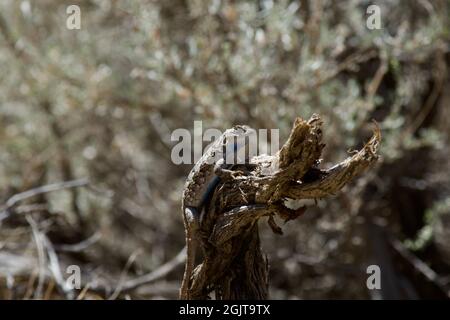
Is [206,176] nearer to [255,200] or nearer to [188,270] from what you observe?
[255,200]

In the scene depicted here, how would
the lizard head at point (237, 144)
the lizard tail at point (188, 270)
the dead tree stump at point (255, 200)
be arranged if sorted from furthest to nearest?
the lizard tail at point (188, 270) < the lizard head at point (237, 144) < the dead tree stump at point (255, 200)

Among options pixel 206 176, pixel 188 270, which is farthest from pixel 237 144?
pixel 188 270

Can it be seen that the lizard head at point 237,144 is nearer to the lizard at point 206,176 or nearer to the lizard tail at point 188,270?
the lizard at point 206,176

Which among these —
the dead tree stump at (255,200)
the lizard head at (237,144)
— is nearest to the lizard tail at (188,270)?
the dead tree stump at (255,200)

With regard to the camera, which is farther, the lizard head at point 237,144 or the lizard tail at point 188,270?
the lizard tail at point 188,270

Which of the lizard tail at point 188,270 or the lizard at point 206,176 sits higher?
the lizard at point 206,176

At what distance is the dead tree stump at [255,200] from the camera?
2.02 metres

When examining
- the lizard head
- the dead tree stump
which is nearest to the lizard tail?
the dead tree stump

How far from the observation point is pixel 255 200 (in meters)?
2.18

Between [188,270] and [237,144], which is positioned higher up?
[237,144]

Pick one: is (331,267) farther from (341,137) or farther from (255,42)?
(255,42)

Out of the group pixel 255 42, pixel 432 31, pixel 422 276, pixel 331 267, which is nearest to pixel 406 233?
pixel 422 276

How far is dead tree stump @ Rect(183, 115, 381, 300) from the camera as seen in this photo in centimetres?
202
